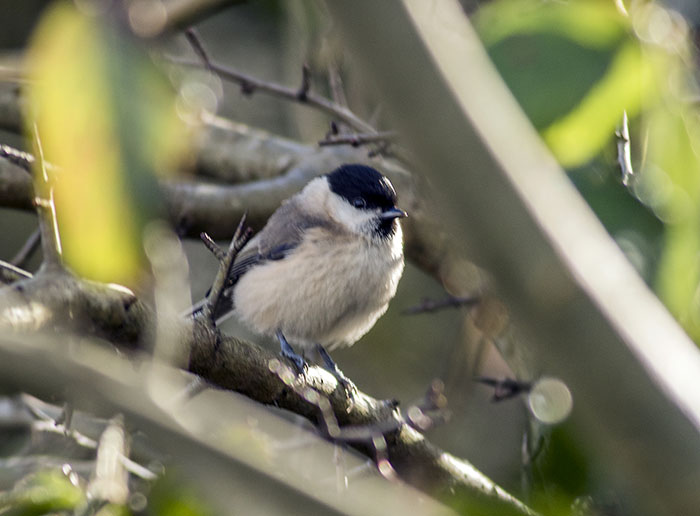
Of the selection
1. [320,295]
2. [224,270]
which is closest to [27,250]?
[320,295]

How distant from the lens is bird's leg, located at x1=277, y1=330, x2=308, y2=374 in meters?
2.46

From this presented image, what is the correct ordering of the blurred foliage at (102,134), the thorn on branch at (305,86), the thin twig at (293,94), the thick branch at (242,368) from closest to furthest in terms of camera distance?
the blurred foliage at (102,134) → the thick branch at (242,368) → the thorn on branch at (305,86) → the thin twig at (293,94)

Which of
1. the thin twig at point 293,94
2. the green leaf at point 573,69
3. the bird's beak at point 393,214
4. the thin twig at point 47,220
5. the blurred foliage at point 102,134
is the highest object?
the blurred foliage at point 102,134

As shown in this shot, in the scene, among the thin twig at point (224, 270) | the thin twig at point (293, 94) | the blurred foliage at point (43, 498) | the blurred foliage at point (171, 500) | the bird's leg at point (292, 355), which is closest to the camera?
the blurred foliage at point (171, 500)

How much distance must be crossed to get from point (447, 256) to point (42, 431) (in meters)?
1.69

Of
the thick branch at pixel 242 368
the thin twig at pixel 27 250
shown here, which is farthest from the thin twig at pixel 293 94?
the thick branch at pixel 242 368

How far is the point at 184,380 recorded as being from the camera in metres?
2.07

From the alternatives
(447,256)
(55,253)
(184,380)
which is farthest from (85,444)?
(447,256)

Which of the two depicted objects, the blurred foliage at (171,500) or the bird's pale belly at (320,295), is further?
the bird's pale belly at (320,295)

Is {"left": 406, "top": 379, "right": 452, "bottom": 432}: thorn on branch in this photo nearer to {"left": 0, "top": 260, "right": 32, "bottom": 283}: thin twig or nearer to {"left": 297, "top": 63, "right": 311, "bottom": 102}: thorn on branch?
{"left": 0, "top": 260, "right": 32, "bottom": 283}: thin twig

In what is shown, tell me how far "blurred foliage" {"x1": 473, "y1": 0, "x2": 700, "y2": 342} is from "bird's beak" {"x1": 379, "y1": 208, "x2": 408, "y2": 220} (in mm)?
1533

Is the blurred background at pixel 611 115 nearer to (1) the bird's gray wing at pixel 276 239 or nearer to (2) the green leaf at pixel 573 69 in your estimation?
(2) the green leaf at pixel 573 69

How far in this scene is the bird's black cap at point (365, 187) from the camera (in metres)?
3.35

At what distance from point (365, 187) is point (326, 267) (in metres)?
0.38
